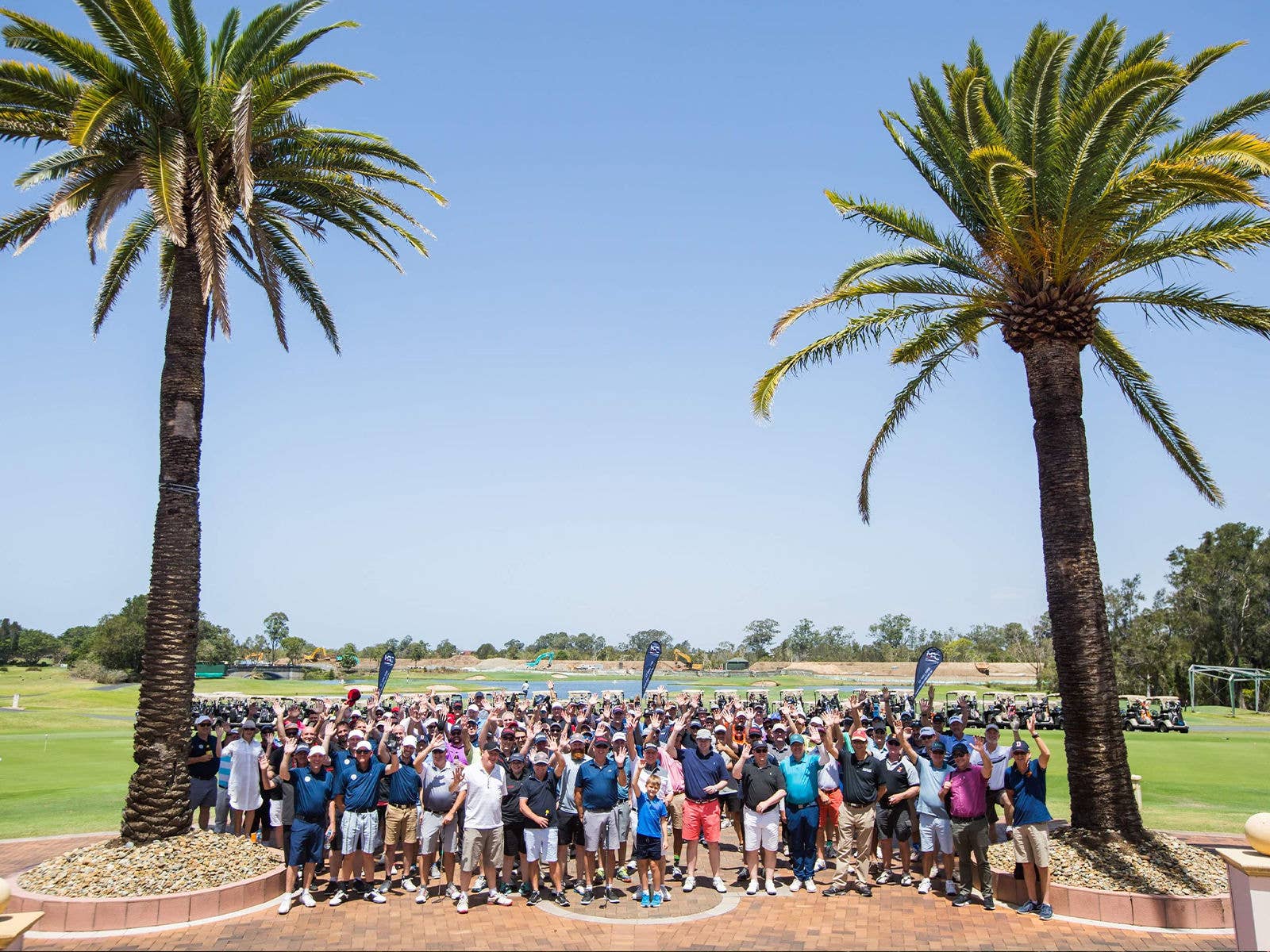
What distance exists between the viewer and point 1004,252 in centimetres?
1179

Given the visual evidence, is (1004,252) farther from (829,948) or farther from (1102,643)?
(829,948)

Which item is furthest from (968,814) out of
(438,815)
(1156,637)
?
(1156,637)

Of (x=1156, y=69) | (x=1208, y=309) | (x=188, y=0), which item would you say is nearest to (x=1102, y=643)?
(x=1208, y=309)

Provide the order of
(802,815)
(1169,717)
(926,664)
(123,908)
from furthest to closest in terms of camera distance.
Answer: (1169,717), (926,664), (802,815), (123,908)

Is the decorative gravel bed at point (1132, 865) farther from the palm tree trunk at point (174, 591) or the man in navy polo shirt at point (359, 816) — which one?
the palm tree trunk at point (174, 591)

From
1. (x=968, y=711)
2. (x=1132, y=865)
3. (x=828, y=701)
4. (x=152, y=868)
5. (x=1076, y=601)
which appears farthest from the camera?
Answer: (x=828, y=701)

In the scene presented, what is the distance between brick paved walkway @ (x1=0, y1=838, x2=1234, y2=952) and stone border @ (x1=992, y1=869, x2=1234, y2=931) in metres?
0.23

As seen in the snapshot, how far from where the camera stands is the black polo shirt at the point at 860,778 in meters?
10.8

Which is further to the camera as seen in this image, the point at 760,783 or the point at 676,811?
the point at 676,811

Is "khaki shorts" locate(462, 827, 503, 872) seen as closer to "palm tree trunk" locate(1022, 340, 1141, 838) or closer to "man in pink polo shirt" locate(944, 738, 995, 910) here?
"man in pink polo shirt" locate(944, 738, 995, 910)

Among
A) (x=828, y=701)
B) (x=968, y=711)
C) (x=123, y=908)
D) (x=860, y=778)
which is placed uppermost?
(x=968, y=711)

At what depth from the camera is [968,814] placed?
10.1 meters

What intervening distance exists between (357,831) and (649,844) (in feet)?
10.6

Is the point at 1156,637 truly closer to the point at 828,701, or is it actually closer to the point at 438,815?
the point at 828,701
